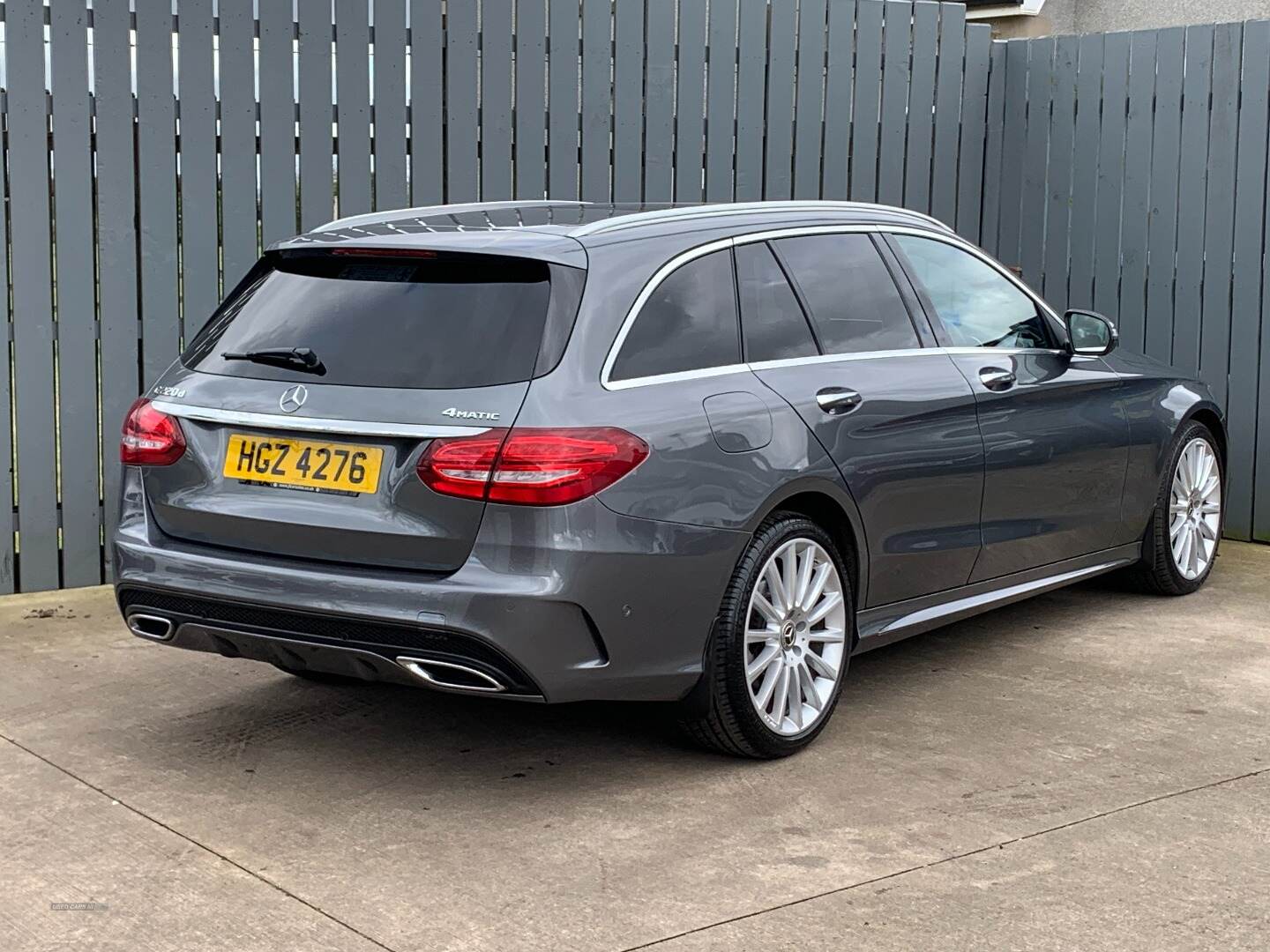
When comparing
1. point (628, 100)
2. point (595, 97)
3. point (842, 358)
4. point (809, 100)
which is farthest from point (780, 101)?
point (842, 358)

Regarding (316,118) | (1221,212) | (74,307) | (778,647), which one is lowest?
(778,647)

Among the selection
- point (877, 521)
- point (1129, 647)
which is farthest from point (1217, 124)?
point (877, 521)

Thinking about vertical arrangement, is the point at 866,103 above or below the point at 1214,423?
above

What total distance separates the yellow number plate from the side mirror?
10.1ft

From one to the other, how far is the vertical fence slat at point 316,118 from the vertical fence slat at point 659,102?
1631mm

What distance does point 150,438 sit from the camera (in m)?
4.70

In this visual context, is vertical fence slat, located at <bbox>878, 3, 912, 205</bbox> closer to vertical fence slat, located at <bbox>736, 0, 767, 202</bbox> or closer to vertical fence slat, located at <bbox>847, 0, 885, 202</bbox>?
vertical fence slat, located at <bbox>847, 0, 885, 202</bbox>

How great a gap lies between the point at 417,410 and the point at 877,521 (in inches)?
64.1

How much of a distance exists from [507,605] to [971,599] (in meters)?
2.23

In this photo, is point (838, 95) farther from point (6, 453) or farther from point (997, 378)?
point (6, 453)

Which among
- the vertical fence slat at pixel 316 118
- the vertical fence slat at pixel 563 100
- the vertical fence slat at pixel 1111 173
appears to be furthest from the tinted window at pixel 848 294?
the vertical fence slat at pixel 1111 173

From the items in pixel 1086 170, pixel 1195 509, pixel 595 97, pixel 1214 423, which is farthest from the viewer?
pixel 1086 170

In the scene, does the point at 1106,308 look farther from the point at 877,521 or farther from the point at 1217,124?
the point at 877,521

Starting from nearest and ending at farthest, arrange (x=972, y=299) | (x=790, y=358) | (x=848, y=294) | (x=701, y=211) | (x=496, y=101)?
(x=790, y=358) → (x=701, y=211) → (x=848, y=294) → (x=972, y=299) → (x=496, y=101)
